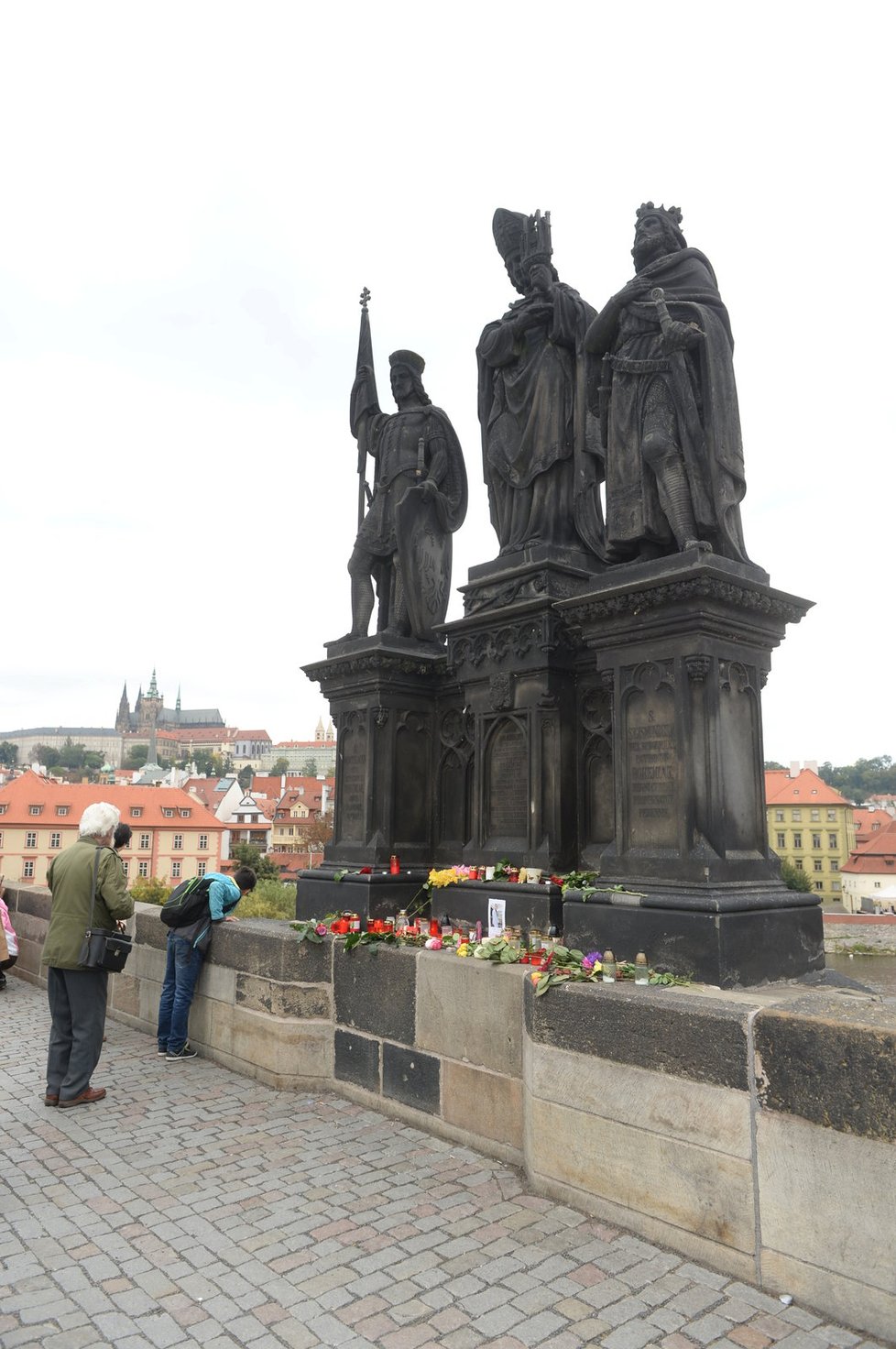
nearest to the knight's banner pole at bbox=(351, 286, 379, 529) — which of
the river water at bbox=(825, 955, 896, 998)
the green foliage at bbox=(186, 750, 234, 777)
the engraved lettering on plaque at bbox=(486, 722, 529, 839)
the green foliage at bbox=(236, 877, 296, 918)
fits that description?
the engraved lettering on plaque at bbox=(486, 722, 529, 839)

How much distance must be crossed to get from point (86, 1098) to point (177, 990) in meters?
1.29

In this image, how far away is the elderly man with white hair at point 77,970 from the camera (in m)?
5.68

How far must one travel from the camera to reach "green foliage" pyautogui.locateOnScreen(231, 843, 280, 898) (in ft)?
157

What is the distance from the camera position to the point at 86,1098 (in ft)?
18.4

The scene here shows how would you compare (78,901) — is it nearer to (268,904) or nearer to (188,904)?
(188,904)

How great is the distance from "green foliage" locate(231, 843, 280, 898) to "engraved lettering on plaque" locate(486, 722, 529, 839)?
121 feet

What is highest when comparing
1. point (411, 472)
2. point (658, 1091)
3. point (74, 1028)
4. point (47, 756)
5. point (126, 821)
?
point (47, 756)

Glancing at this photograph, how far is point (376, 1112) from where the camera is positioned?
5.50 m

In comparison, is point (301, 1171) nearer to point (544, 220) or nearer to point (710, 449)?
point (710, 449)

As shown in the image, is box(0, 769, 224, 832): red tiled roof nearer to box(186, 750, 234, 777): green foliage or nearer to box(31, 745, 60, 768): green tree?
box(186, 750, 234, 777): green foliage

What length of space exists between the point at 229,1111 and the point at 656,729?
11.3 ft

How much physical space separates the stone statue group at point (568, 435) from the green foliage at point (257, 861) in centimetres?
3577

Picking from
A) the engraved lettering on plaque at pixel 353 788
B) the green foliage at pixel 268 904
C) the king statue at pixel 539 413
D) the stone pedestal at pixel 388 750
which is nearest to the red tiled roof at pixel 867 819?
the green foliage at pixel 268 904

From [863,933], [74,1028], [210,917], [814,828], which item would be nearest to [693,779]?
[210,917]
